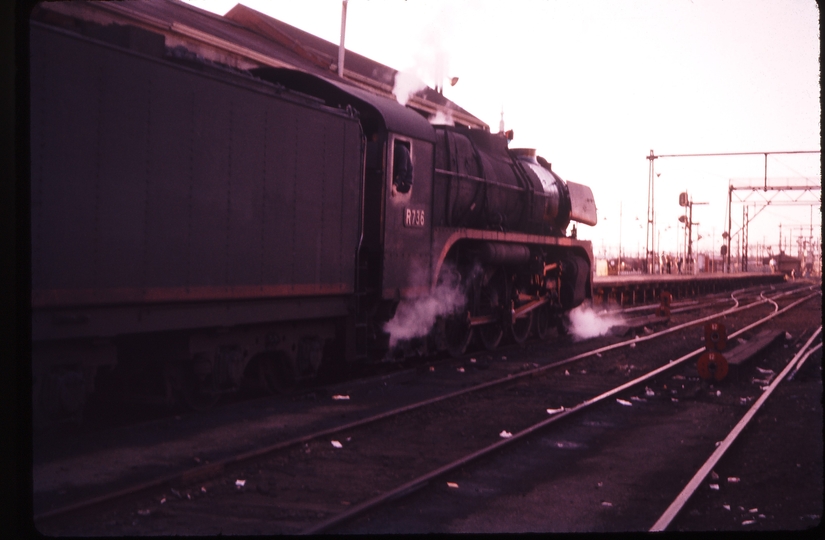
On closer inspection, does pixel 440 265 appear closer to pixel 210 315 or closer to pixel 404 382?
pixel 404 382

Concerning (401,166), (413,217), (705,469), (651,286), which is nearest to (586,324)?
(413,217)

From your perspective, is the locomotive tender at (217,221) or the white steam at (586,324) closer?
the locomotive tender at (217,221)

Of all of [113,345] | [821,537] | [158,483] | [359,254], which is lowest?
[821,537]

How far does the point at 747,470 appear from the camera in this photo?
704 cm

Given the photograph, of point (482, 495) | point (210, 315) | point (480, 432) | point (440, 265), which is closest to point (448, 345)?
point (440, 265)

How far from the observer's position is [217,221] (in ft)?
23.9

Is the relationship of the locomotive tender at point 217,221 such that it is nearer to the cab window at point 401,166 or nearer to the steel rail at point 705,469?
the cab window at point 401,166

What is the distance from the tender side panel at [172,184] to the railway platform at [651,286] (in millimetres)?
17238

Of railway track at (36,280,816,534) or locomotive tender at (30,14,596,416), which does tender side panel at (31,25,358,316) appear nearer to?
locomotive tender at (30,14,596,416)

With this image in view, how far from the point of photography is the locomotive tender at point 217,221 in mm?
5777

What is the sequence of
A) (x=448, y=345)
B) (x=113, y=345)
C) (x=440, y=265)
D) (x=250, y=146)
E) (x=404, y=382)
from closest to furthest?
(x=113, y=345) < (x=250, y=146) < (x=404, y=382) < (x=440, y=265) < (x=448, y=345)

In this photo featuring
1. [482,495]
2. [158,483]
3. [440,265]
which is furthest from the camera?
[440,265]

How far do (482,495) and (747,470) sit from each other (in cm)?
282

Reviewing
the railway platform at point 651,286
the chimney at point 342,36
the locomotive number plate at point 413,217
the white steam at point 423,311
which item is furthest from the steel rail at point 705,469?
the railway platform at point 651,286
